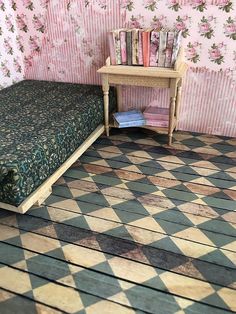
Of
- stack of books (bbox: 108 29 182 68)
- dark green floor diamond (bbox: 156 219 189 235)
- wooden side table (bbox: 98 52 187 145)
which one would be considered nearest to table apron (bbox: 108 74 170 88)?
wooden side table (bbox: 98 52 187 145)

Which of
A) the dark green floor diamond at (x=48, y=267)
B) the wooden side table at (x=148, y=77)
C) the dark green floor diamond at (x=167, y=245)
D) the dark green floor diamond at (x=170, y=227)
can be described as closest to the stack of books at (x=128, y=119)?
the wooden side table at (x=148, y=77)

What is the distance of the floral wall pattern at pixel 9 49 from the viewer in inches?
100

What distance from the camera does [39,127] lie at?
74.7 inches

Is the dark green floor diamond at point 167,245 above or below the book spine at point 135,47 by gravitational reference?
below

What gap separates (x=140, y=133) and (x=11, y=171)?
4.61 feet

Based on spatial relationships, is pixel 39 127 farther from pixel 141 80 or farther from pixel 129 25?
pixel 129 25

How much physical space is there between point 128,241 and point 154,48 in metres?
1.42

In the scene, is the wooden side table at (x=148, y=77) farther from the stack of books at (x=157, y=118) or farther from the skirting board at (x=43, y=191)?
the skirting board at (x=43, y=191)

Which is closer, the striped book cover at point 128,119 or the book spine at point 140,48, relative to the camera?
the book spine at point 140,48

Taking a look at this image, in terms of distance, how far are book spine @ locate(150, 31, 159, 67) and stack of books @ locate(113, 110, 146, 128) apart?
16.5 inches

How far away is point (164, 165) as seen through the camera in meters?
2.15

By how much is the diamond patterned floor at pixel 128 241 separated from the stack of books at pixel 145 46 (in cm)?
72

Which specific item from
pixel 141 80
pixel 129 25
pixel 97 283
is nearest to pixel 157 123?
pixel 141 80

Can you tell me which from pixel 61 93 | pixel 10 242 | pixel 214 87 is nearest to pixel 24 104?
pixel 61 93
